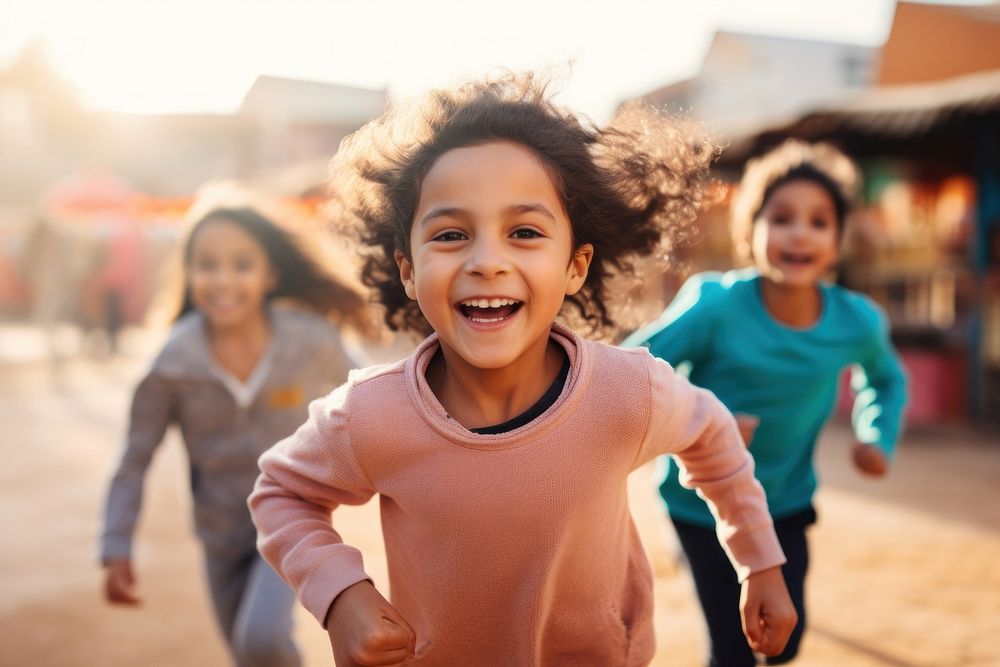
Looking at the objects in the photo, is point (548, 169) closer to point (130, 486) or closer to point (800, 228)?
point (800, 228)

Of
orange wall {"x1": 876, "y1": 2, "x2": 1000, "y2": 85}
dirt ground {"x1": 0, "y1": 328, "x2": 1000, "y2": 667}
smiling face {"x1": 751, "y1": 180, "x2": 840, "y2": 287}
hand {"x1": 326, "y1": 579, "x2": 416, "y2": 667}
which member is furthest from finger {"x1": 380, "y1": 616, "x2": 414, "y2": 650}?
orange wall {"x1": 876, "y1": 2, "x2": 1000, "y2": 85}

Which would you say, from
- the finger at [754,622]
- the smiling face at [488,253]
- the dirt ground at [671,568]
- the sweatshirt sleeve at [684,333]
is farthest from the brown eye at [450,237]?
the dirt ground at [671,568]

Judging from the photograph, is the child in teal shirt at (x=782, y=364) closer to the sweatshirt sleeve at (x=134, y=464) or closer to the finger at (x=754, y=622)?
the finger at (x=754, y=622)

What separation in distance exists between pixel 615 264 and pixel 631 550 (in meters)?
0.63

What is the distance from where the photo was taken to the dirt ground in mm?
3539

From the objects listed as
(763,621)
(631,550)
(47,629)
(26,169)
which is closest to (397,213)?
(631,550)

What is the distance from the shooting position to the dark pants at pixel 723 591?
242cm

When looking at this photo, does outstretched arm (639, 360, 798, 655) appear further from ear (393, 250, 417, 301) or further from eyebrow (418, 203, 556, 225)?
ear (393, 250, 417, 301)

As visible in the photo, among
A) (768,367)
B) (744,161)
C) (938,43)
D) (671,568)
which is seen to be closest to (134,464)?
(768,367)

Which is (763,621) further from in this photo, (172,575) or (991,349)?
(991,349)

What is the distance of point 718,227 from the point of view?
12617mm

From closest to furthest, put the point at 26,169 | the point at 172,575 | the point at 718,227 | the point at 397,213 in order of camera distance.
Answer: the point at 397,213 < the point at 172,575 < the point at 718,227 < the point at 26,169

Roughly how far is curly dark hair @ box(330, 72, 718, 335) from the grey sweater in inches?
33.7

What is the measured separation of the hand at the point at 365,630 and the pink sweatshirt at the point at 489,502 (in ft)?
0.09
